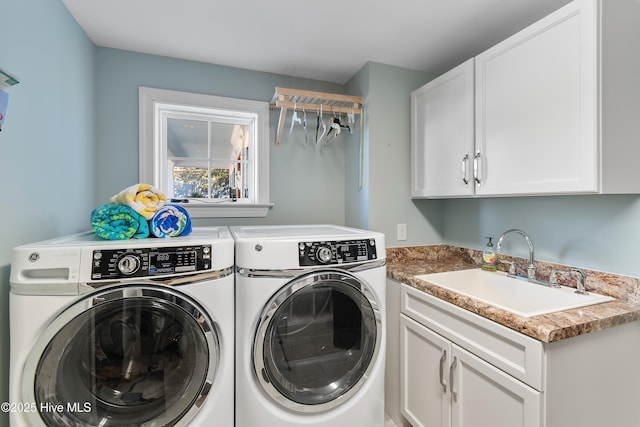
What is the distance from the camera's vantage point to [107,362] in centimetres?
112

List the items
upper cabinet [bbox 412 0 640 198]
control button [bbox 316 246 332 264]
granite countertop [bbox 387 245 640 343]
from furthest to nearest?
control button [bbox 316 246 332 264] < upper cabinet [bbox 412 0 640 198] < granite countertop [bbox 387 245 640 343]

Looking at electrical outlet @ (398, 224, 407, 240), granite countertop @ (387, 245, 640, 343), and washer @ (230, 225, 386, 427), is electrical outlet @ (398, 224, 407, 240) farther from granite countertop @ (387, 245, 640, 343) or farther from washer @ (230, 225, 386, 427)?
washer @ (230, 225, 386, 427)

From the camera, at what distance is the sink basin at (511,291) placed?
129 cm

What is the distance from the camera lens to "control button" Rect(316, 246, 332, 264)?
1313mm

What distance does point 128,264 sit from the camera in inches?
42.1

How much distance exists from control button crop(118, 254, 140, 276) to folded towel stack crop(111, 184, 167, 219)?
0.26 m

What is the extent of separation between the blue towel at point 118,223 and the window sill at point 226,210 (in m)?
0.73

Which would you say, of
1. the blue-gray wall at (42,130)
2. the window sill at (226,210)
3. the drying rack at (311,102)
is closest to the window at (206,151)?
the window sill at (226,210)

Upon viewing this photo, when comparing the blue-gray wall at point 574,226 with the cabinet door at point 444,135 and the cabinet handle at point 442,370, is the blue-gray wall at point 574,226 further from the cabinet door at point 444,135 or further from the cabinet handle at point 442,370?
the cabinet handle at point 442,370

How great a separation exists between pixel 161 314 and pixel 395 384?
1.35 m

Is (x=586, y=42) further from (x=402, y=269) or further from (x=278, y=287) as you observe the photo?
(x=278, y=287)

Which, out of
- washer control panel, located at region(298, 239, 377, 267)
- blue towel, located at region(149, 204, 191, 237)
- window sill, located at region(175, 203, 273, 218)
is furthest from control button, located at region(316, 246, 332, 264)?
window sill, located at region(175, 203, 273, 218)

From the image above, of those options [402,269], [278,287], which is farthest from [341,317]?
[402,269]

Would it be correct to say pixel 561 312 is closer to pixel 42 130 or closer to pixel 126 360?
pixel 126 360
